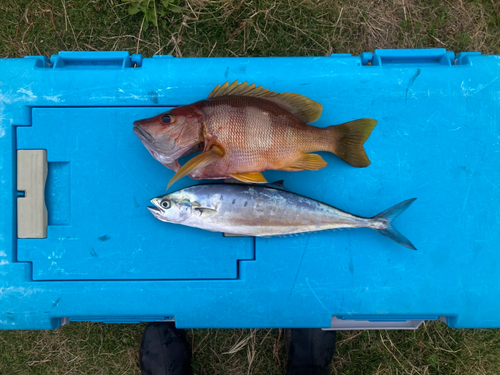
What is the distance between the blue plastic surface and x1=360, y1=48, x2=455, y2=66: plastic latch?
0.43 ft

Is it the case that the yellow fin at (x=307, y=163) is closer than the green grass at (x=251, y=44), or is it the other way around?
the yellow fin at (x=307, y=163)

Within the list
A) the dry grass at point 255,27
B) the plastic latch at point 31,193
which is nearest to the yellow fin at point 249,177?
the plastic latch at point 31,193

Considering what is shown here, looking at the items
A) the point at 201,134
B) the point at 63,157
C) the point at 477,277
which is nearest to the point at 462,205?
the point at 477,277

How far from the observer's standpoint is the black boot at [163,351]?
2.40 metres

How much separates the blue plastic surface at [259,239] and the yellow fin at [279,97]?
246 mm

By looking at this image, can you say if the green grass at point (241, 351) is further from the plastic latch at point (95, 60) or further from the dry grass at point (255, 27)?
the dry grass at point (255, 27)

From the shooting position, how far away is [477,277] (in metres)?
1.87

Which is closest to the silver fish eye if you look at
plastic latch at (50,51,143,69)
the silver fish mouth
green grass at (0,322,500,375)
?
the silver fish mouth

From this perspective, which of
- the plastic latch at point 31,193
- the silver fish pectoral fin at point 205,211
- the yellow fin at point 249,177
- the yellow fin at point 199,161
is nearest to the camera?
the yellow fin at point 199,161

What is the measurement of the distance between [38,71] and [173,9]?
3.62 ft

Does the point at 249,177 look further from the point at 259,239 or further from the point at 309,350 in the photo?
the point at 309,350

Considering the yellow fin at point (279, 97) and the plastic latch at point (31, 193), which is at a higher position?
the yellow fin at point (279, 97)

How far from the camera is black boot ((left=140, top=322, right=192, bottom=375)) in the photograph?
2398 millimetres

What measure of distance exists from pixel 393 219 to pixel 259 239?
0.78 meters
